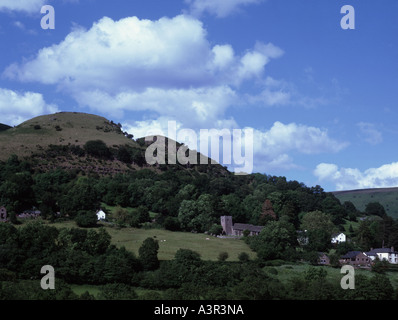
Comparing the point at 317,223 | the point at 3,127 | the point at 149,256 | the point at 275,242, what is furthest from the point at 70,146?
the point at 149,256

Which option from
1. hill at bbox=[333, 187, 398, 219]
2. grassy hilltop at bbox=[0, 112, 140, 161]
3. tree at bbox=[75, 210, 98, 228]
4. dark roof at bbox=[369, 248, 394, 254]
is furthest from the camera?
hill at bbox=[333, 187, 398, 219]

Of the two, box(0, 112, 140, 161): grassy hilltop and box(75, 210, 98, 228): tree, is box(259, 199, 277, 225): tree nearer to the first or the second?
box(75, 210, 98, 228): tree

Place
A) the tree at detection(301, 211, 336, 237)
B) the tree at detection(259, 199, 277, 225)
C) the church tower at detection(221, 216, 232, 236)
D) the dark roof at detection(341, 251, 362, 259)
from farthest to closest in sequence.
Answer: the tree at detection(259, 199, 277, 225) → the tree at detection(301, 211, 336, 237) → the church tower at detection(221, 216, 232, 236) → the dark roof at detection(341, 251, 362, 259)

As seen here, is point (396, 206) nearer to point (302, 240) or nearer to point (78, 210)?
point (302, 240)

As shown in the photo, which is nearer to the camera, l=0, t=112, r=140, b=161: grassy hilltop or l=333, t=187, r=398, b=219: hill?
l=0, t=112, r=140, b=161: grassy hilltop

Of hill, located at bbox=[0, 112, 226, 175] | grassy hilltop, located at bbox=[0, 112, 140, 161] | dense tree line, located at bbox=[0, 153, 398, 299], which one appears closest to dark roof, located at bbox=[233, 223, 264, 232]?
dense tree line, located at bbox=[0, 153, 398, 299]

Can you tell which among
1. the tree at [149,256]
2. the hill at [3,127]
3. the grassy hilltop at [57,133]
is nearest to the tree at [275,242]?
the tree at [149,256]

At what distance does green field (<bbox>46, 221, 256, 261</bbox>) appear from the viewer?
62.5 meters

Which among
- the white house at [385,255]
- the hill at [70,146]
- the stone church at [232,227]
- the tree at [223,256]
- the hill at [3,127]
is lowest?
the white house at [385,255]

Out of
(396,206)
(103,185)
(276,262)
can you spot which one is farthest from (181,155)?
(276,262)

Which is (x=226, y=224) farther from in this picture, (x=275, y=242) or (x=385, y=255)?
(x=385, y=255)

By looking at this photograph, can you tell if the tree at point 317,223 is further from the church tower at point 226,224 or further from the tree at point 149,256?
the tree at point 149,256

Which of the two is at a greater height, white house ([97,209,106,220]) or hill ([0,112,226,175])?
hill ([0,112,226,175])

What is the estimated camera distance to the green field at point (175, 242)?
6253cm
